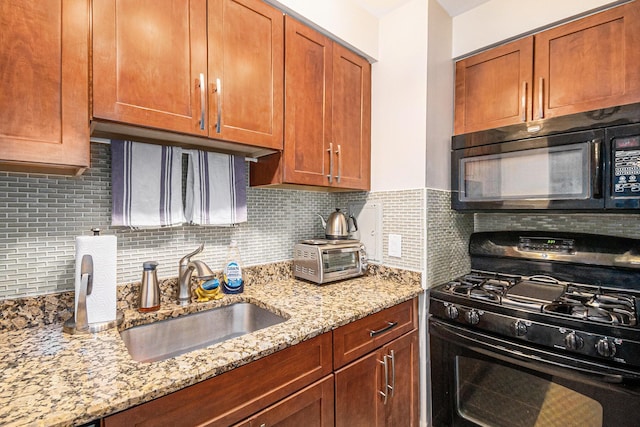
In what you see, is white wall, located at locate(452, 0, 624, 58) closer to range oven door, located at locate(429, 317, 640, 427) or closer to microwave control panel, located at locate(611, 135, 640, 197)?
microwave control panel, located at locate(611, 135, 640, 197)

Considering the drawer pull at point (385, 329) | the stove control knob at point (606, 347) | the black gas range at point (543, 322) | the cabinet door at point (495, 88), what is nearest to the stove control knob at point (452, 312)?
the black gas range at point (543, 322)

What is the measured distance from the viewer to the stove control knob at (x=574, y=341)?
3.93ft

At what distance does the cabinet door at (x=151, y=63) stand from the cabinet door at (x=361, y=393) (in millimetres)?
1176

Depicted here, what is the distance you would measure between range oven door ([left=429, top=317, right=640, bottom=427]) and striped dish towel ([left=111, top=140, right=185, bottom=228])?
1482 millimetres

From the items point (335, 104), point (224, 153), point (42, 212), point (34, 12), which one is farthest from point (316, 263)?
point (34, 12)

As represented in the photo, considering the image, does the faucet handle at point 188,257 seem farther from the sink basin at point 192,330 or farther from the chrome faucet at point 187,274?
the sink basin at point 192,330

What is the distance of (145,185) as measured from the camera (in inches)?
52.6

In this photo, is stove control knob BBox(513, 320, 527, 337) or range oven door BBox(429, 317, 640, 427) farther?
stove control knob BBox(513, 320, 527, 337)

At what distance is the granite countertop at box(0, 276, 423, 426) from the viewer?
2.20ft

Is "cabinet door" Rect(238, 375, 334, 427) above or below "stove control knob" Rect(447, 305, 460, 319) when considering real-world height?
below

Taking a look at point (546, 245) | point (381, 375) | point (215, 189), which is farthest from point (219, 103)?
point (546, 245)

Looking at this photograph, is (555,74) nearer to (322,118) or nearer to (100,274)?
(322,118)

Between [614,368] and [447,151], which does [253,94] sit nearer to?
[447,151]

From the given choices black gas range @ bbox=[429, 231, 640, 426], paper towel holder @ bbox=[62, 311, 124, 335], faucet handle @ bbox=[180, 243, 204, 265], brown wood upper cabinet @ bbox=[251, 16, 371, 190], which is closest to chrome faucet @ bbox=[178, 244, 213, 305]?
faucet handle @ bbox=[180, 243, 204, 265]
